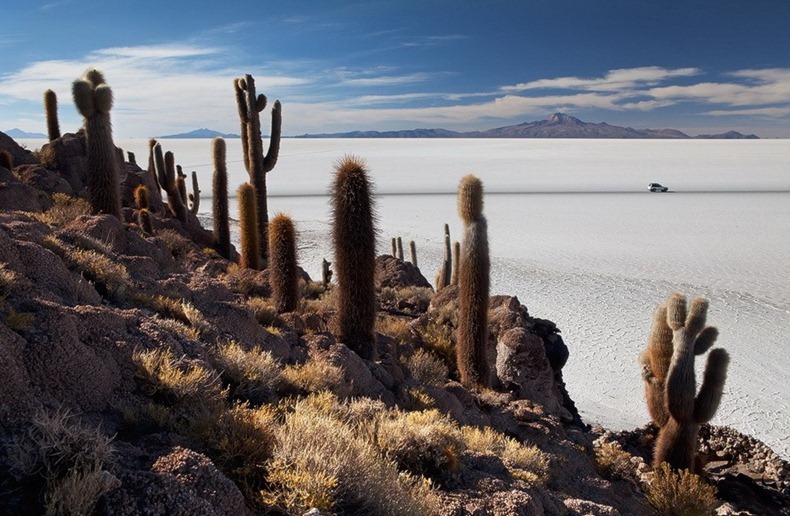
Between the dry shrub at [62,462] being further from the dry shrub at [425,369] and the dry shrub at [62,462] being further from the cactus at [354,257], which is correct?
the dry shrub at [425,369]

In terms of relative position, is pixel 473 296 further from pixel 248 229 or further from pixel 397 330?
pixel 248 229

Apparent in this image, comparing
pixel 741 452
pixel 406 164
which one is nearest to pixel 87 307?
pixel 741 452

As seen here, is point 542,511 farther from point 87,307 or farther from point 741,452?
point 741,452

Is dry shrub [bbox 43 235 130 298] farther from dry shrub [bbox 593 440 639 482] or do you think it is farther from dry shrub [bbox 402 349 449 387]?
dry shrub [bbox 593 440 639 482]

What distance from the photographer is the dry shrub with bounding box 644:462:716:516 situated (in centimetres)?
687

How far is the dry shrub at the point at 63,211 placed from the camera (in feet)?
33.1

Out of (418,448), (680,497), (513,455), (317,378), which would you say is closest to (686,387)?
(680,497)

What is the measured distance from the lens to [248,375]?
5.96 m

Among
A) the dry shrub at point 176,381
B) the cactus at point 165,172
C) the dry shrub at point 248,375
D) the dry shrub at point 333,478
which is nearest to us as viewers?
the dry shrub at point 333,478

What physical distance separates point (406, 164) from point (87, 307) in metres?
90.4

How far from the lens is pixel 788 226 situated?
38.2 metres

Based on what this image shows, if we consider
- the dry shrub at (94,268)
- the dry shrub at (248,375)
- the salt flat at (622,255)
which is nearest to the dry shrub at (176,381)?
the dry shrub at (248,375)

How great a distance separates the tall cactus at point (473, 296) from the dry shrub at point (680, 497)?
3.58m

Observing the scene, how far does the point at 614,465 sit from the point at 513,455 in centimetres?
221
